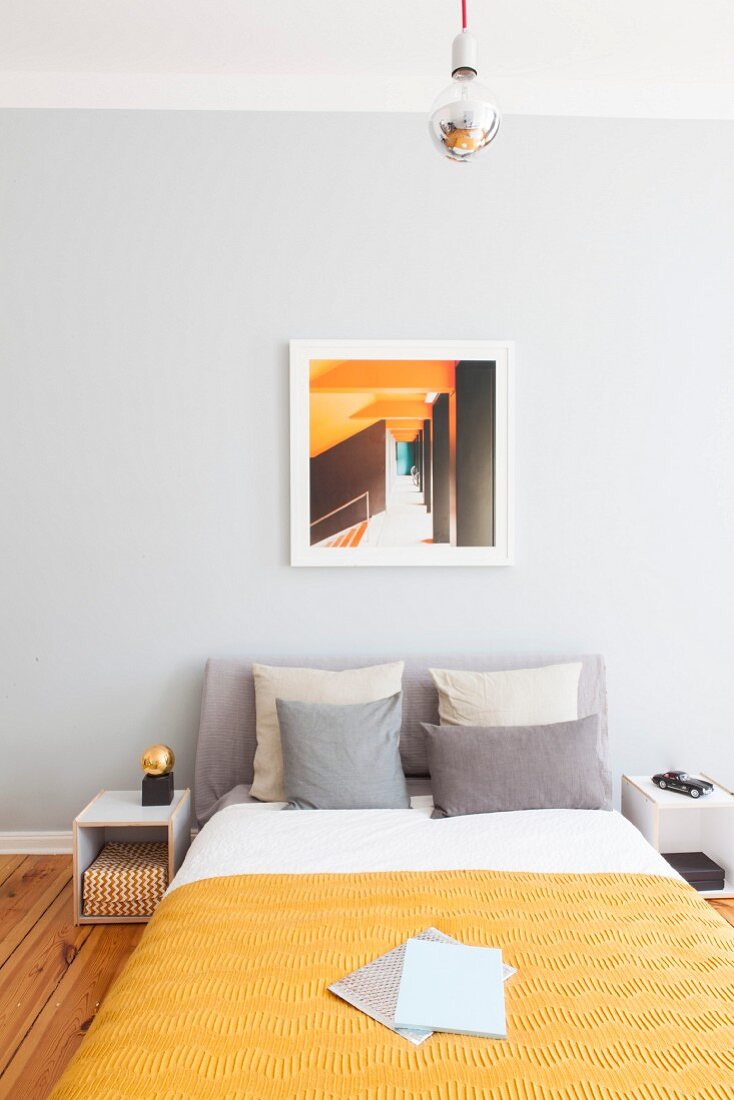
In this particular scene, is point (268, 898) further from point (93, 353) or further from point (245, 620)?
point (93, 353)

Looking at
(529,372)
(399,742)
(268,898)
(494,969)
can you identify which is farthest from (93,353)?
(494,969)

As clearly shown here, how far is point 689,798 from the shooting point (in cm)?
271

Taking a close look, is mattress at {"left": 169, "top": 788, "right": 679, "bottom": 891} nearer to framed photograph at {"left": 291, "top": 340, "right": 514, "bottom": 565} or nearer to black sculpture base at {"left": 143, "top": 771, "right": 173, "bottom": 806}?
black sculpture base at {"left": 143, "top": 771, "right": 173, "bottom": 806}

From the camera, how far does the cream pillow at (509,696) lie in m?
2.67

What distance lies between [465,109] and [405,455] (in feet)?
5.12

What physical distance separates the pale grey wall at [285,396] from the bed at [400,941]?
32.7 inches

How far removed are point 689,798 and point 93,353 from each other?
8.85 ft

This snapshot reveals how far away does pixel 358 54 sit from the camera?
2764 mm

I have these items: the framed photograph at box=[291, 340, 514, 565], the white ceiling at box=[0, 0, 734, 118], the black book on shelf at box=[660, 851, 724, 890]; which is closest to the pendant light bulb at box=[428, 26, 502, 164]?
the white ceiling at box=[0, 0, 734, 118]

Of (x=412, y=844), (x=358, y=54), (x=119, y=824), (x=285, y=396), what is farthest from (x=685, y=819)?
(x=358, y=54)

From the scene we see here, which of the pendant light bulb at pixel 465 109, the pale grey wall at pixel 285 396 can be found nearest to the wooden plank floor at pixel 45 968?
the pale grey wall at pixel 285 396

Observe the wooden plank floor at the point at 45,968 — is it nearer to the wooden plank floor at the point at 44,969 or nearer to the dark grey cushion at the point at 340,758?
the wooden plank floor at the point at 44,969

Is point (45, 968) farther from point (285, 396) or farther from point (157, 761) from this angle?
point (285, 396)

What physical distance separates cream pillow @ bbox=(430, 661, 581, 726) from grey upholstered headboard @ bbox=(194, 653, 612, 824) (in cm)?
11
